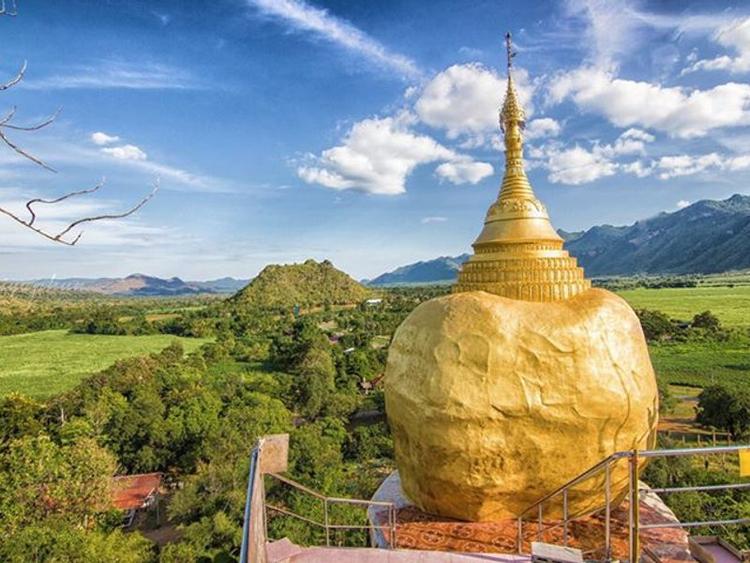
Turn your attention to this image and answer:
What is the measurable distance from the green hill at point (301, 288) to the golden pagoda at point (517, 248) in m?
127

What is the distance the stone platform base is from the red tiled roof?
20999 mm

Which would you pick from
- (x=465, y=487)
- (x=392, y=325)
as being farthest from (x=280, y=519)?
(x=392, y=325)

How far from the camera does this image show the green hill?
14338 centimetres

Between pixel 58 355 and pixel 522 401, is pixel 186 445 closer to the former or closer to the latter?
pixel 522 401

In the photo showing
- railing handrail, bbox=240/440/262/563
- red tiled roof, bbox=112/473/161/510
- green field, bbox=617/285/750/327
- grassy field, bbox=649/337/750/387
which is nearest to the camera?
railing handrail, bbox=240/440/262/563

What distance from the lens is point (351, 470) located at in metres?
26.4

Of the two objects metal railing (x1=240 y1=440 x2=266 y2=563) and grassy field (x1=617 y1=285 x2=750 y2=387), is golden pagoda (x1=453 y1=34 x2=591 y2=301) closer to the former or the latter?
metal railing (x1=240 y1=440 x2=266 y2=563)

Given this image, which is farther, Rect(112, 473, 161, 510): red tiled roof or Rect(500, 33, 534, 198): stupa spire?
Rect(112, 473, 161, 510): red tiled roof

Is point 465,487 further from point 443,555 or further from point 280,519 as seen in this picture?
point 280,519

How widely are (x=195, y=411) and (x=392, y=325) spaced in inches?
2328

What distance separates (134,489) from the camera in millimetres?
→ 26859

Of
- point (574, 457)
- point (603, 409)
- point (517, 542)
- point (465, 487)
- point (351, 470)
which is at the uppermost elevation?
point (603, 409)

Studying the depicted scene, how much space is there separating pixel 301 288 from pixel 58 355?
89496mm

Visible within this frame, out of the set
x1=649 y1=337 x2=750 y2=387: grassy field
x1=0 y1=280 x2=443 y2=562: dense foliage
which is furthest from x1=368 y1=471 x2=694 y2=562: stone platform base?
x1=649 y1=337 x2=750 y2=387: grassy field
